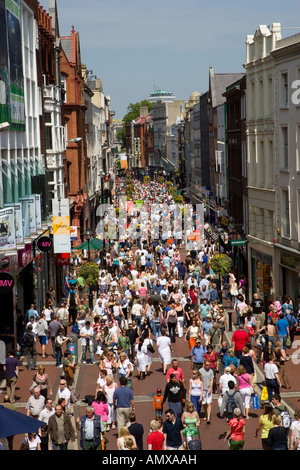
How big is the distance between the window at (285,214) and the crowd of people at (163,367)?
3.44 m

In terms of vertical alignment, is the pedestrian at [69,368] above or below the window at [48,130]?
below

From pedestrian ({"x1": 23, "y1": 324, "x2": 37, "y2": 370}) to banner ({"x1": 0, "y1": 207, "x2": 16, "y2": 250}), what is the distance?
2.71m

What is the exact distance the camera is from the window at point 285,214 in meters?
36.2

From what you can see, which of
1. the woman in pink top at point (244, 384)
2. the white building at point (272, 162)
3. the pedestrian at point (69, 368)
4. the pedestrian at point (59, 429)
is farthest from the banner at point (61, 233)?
the pedestrian at point (59, 429)

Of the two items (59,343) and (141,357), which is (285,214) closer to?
(59,343)

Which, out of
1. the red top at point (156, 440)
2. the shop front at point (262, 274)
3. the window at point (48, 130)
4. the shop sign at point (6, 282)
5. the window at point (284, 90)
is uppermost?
the window at point (284, 90)

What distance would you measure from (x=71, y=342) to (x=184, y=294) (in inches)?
346

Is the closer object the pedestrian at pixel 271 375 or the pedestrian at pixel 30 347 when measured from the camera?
the pedestrian at pixel 271 375

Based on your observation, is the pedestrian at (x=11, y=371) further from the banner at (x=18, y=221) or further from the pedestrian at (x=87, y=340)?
the banner at (x=18, y=221)

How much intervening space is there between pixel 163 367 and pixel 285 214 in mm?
15028

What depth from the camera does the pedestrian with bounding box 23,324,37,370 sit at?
23.5m

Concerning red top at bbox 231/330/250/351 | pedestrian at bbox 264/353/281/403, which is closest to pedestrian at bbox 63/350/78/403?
red top at bbox 231/330/250/351

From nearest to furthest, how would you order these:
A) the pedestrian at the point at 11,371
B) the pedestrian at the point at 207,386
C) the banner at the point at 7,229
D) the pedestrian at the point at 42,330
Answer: the pedestrian at the point at 207,386, the pedestrian at the point at 11,371, the banner at the point at 7,229, the pedestrian at the point at 42,330

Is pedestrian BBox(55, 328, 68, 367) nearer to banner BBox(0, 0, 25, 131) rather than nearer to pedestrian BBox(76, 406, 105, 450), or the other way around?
banner BBox(0, 0, 25, 131)
